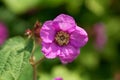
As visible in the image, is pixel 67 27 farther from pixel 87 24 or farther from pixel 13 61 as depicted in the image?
pixel 87 24

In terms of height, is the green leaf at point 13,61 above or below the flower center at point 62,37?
below

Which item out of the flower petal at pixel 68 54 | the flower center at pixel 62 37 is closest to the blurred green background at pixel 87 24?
the flower center at pixel 62 37

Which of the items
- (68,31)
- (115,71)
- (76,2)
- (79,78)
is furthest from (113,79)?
(68,31)

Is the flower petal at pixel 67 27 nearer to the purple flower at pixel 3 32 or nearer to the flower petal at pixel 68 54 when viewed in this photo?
the flower petal at pixel 68 54

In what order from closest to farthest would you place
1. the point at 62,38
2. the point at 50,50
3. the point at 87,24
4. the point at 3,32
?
1. the point at 50,50
2. the point at 62,38
3. the point at 3,32
4. the point at 87,24

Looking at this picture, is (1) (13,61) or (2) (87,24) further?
(2) (87,24)

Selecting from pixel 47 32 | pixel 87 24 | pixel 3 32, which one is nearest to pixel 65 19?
pixel 47 32

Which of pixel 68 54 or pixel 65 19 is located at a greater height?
pixel 65 19

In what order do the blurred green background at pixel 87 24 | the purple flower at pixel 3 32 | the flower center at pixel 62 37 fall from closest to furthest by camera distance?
1. the flower center at pixel 62 37
2. the blurred green background at pixel 87 24
3. the purple flower at pixel 3 32
